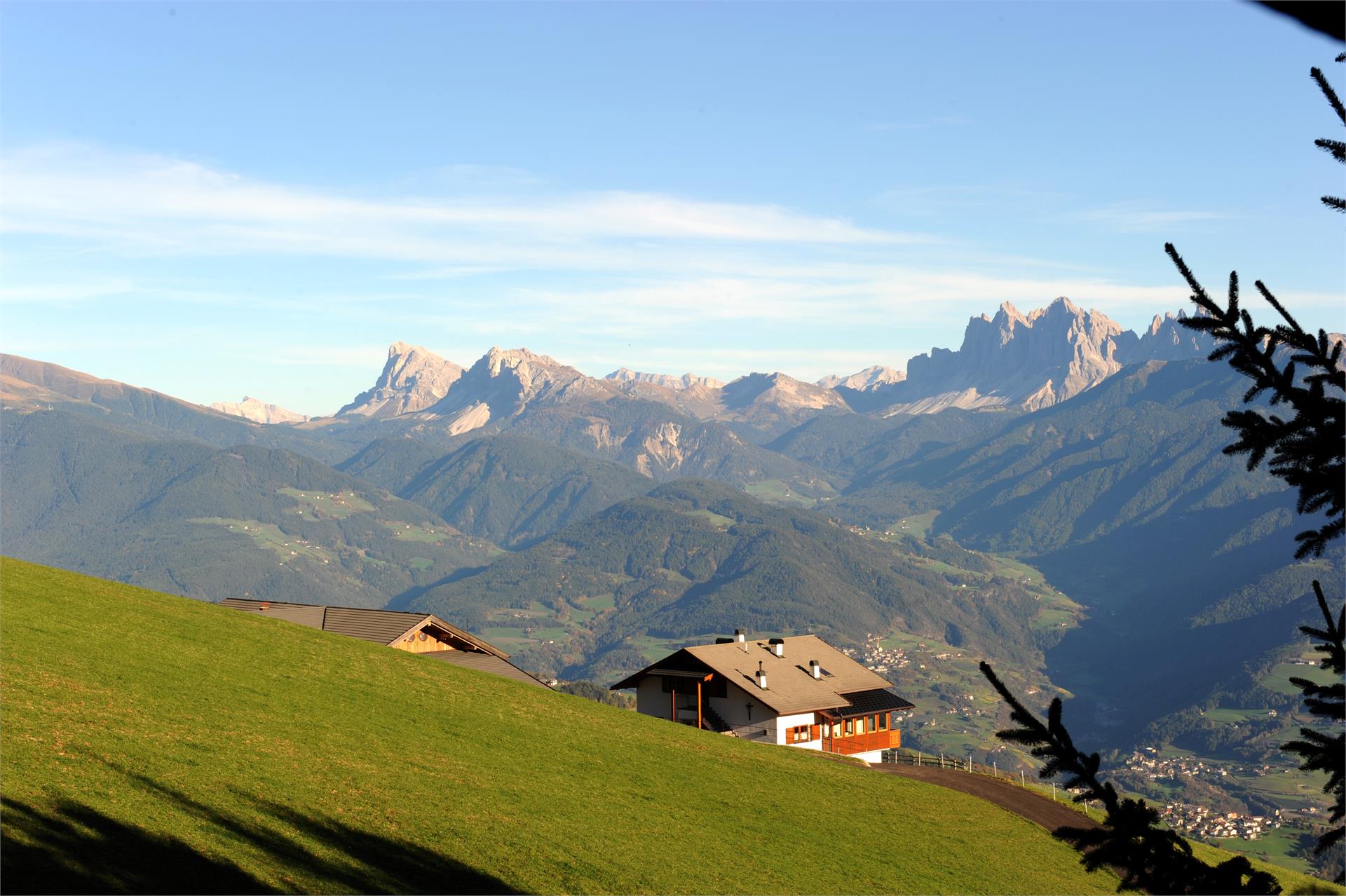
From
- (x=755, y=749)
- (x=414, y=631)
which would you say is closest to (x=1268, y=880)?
(x=755, y=749)

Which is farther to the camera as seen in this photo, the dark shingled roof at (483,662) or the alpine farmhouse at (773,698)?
the alpine farmhouse at (773,698)

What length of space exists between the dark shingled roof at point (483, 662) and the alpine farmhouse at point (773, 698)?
6791 mm

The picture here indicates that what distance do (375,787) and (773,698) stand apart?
43279 mm

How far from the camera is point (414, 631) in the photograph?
67625 mm

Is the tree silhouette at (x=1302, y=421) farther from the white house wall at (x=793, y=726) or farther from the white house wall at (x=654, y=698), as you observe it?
the white house wall at (x=654, y=698)

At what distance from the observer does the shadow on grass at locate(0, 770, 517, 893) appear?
2052 cm

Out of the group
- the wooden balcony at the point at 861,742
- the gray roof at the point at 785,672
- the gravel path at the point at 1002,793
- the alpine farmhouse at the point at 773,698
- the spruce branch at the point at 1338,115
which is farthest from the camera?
the wooden balcony at the point at 861,742

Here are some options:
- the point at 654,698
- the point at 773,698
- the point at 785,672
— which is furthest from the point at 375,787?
the point at 785,672

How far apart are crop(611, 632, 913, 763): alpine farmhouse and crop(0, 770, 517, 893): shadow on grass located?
1762 inches

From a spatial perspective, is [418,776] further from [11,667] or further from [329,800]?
[11,667]

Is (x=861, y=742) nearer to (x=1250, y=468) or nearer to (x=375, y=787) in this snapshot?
(x=375, y=787)

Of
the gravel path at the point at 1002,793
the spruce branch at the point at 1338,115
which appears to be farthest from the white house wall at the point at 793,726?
the spruce branch at the point at 1338,115

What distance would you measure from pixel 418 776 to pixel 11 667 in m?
11.6

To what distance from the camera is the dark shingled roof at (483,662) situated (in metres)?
69.3
